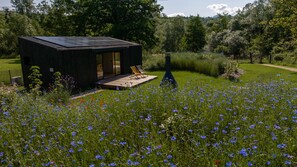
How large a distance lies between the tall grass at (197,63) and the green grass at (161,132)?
10.8m

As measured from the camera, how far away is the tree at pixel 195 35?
4003 cm

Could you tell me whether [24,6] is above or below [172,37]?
above

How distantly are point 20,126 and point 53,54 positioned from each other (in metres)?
8.65

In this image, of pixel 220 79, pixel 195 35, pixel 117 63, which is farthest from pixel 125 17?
pixel 195 35

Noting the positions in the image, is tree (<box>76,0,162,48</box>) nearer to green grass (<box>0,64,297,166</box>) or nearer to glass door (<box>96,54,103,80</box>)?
glass door (<box>96,54,103,80</box>)

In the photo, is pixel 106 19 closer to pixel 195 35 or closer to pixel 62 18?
pixel 62 18

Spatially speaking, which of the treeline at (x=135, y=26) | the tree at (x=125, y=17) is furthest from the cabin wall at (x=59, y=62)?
the treeline at (x=135, y=26)

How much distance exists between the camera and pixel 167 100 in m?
3.72

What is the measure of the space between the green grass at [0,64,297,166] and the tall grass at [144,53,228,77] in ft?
35.4

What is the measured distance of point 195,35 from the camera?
40.2 m

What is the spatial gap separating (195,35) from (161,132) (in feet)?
129

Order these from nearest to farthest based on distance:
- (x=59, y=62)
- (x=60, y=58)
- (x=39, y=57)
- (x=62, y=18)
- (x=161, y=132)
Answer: (x=161, y=132) → (x=60, y=58) → (x=59, y=62) → (x=39, y=57) → (x=62, y=18)

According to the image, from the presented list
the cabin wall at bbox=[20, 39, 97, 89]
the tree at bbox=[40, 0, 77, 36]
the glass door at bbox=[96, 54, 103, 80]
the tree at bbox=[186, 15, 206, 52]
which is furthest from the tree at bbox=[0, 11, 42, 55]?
the tree at bbox=[186, 15, 206, 52]

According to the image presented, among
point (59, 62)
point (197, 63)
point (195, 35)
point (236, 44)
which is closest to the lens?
point (59, 62)
